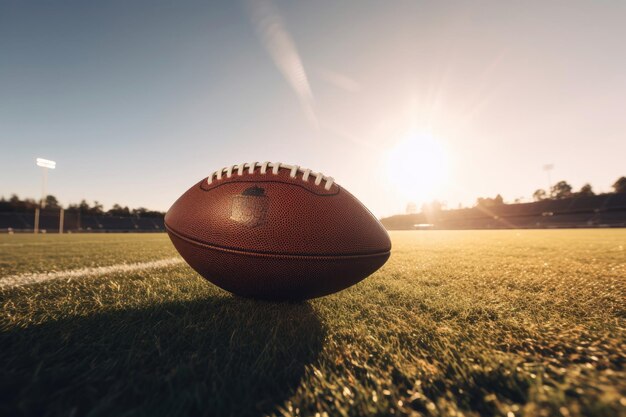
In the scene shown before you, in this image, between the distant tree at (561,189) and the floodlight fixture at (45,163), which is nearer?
the floodlight fixture at (45,163)

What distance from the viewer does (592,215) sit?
3628 cm

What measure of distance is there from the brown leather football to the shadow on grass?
8.1 inches

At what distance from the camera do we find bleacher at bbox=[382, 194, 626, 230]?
Result: 35.1 meters

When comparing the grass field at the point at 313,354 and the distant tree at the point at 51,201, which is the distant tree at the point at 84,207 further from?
the grass field at the point at 313,354

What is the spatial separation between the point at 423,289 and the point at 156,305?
6.10 ft

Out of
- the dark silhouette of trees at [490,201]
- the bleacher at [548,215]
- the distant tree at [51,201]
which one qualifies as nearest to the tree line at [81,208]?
the distant tree at [51,201]

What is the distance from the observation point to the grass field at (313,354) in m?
0.83

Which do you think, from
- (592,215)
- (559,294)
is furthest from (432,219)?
(559,294)

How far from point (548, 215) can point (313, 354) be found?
4908cm

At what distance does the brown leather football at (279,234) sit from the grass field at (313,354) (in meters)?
0.20

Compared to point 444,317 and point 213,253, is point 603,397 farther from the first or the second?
point 213,253

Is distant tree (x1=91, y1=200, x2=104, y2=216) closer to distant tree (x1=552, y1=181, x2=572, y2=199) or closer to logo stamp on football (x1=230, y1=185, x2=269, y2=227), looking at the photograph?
→ logo stamp on football (x1=230, y1=185, x2=269, y2=227)

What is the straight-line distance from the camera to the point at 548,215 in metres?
38.9

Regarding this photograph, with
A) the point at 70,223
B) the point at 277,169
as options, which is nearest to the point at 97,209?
the point at 70,223
